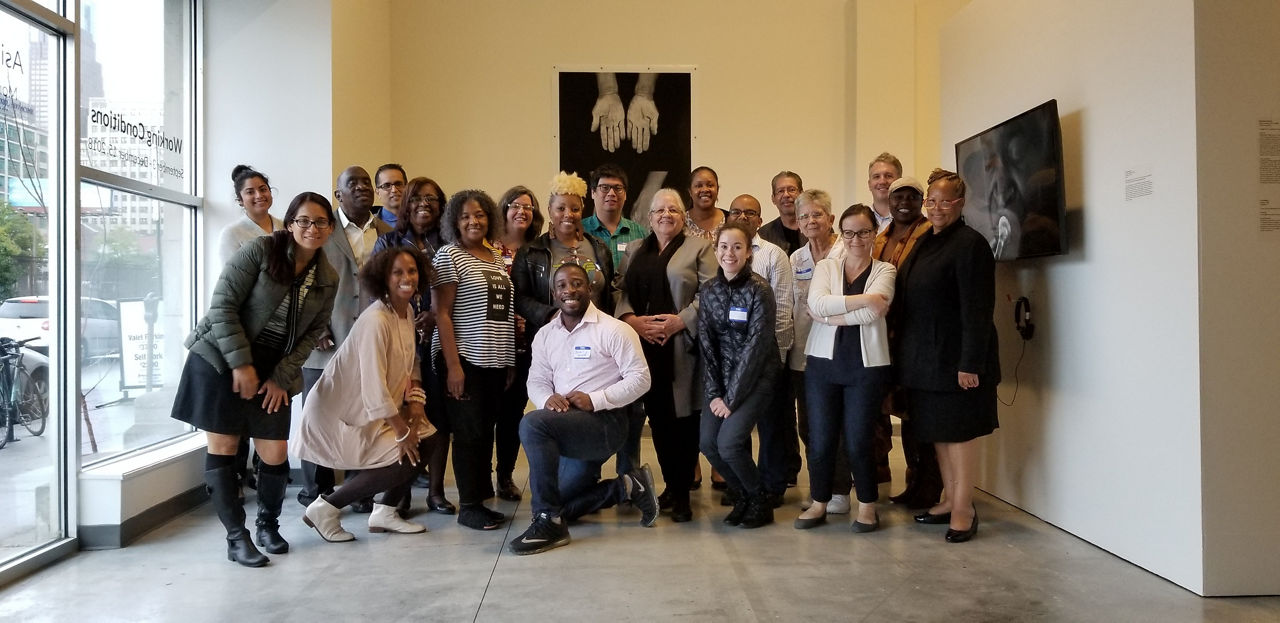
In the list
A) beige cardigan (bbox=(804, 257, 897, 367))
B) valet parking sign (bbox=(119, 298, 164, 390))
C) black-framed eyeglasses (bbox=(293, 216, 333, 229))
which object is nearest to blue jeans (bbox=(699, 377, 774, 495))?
beige cardigan (bbox=(804, 257, 897, 367))

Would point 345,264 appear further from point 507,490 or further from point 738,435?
point 738,435

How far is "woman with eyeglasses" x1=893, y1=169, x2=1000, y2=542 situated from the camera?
3557 millimetres

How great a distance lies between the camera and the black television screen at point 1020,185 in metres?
3.55

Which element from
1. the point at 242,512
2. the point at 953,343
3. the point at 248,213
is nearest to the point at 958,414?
the point at 953,343

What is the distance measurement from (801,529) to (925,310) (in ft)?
3.80

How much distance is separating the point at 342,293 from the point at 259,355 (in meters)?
1.01

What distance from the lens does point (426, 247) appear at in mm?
4094

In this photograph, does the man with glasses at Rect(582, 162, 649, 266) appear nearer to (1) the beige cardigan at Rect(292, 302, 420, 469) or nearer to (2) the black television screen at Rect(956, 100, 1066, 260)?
(1) the beige cardigan at Rect(292, 302, 420, 469)

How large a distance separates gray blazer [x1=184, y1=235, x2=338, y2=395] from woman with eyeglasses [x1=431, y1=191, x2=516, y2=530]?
578 mm

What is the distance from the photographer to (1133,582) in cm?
307

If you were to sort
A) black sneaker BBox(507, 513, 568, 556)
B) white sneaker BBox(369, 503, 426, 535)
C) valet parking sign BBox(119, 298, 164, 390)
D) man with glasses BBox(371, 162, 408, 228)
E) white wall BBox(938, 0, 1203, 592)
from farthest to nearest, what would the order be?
man with glasses BBox(371, 162, 408, 228) → valet parking sign BBox(119, 298, 164, 390) → white sneaker BBox(369, 503, 426, 535) → black sneaker BBox(507, 513, 568, 556) → white wall BBox(938, 0, 1203, 592)

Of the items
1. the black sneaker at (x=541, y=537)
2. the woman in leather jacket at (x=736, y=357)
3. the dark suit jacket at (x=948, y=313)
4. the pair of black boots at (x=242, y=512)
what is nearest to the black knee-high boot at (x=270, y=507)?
the pair of black boots at (x=242, y=512)

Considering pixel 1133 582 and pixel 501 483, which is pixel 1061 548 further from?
pixel 501 483

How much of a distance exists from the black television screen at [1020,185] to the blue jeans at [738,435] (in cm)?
138
